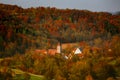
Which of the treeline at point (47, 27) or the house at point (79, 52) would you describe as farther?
the treeline at point (47, 27)

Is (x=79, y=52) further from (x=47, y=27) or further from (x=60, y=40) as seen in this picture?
(x=47, y=27)

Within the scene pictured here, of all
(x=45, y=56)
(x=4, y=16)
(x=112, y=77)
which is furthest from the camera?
(x=4, y=16)

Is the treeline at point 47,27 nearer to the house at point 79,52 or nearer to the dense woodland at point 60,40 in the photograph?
the dense woodland at point 60,40

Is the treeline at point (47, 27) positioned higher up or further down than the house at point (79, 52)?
higher up

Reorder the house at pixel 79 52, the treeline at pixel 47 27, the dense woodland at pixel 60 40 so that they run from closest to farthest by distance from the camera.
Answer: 1. the dense woodland at pixel 60 40
2. the house at pixel 79 52
3. the treeline at pixel 47 27

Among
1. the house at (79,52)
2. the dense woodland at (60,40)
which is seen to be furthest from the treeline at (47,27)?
the house at (79,52)

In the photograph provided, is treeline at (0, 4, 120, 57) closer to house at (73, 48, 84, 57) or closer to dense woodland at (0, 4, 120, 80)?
dense woodland at (0, 4, 120, 80)

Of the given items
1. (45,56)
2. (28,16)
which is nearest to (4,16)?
(28,16)

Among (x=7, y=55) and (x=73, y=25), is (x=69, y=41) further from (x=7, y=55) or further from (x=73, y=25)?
(x=7, y=55)

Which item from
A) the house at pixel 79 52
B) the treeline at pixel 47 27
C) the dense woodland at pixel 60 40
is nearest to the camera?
the dense woodland at pixel 60 40

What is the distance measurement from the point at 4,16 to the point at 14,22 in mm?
673

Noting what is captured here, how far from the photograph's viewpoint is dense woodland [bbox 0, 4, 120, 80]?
10.3 meters

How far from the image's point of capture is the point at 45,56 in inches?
477

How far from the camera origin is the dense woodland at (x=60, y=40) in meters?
10.3
